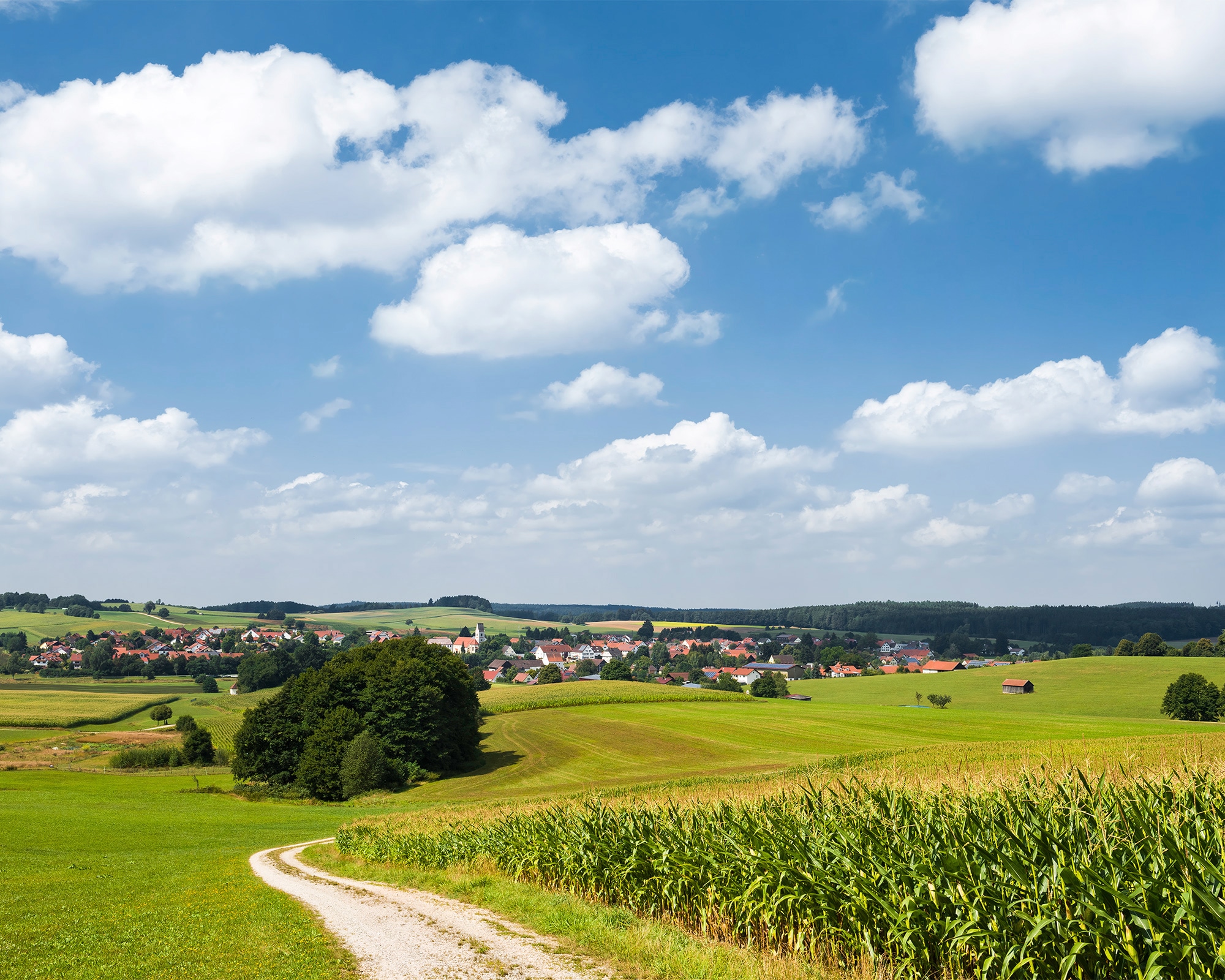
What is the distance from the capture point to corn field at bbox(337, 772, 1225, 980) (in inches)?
300

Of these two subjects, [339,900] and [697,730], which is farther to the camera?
[697,730]

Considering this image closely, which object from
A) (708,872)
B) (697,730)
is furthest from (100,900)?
(697,730)

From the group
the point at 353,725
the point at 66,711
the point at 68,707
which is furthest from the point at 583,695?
the point at 68,707

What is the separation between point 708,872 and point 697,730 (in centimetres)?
6116

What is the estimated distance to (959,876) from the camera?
9234 mm

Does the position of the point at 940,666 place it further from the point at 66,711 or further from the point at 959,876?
the point at 959,876

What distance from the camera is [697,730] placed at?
7150cm

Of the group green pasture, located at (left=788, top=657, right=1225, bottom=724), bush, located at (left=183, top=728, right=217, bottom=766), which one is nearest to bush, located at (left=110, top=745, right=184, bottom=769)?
bush, located at (left=183, top=728, right=217, bottom=766)

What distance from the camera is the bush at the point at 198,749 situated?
8038cm

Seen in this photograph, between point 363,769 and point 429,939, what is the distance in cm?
5000

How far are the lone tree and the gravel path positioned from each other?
45.1 meters

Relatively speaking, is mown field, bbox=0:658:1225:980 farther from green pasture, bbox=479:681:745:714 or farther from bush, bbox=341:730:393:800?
bush, bbox=341:730:393:800

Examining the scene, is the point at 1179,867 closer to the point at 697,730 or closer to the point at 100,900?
the point at 100,900

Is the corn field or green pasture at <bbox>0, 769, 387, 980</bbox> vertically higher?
the corn field
